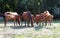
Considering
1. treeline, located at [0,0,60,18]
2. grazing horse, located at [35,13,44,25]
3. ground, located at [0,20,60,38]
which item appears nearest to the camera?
ground, located at [0,20,60,38]

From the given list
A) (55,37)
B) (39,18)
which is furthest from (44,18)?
(55,37)

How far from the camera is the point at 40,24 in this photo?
19562 mm

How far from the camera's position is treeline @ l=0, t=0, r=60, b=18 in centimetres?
2727

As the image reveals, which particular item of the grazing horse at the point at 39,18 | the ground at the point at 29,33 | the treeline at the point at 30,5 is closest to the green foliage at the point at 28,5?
the treeline at the point at 30,5

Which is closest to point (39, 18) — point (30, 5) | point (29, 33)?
point (29, 33)

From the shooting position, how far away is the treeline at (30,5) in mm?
27266

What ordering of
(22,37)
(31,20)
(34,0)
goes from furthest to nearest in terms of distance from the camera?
(34,0), (31,20), (22,37)

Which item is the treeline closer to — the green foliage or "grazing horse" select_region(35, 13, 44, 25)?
the green foliage

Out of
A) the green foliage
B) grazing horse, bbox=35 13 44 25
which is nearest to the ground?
grazing horse, bbox=35 13 44 25

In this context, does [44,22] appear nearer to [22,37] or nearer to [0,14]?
[22,37]

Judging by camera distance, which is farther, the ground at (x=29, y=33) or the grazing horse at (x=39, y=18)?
the grazing horse at (x=39, y=18)

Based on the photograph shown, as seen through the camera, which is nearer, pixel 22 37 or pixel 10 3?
pixel 22 37

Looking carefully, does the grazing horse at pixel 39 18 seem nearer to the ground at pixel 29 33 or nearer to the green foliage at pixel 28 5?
the ground at pixel 29 33

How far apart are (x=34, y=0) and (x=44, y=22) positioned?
7624mm
